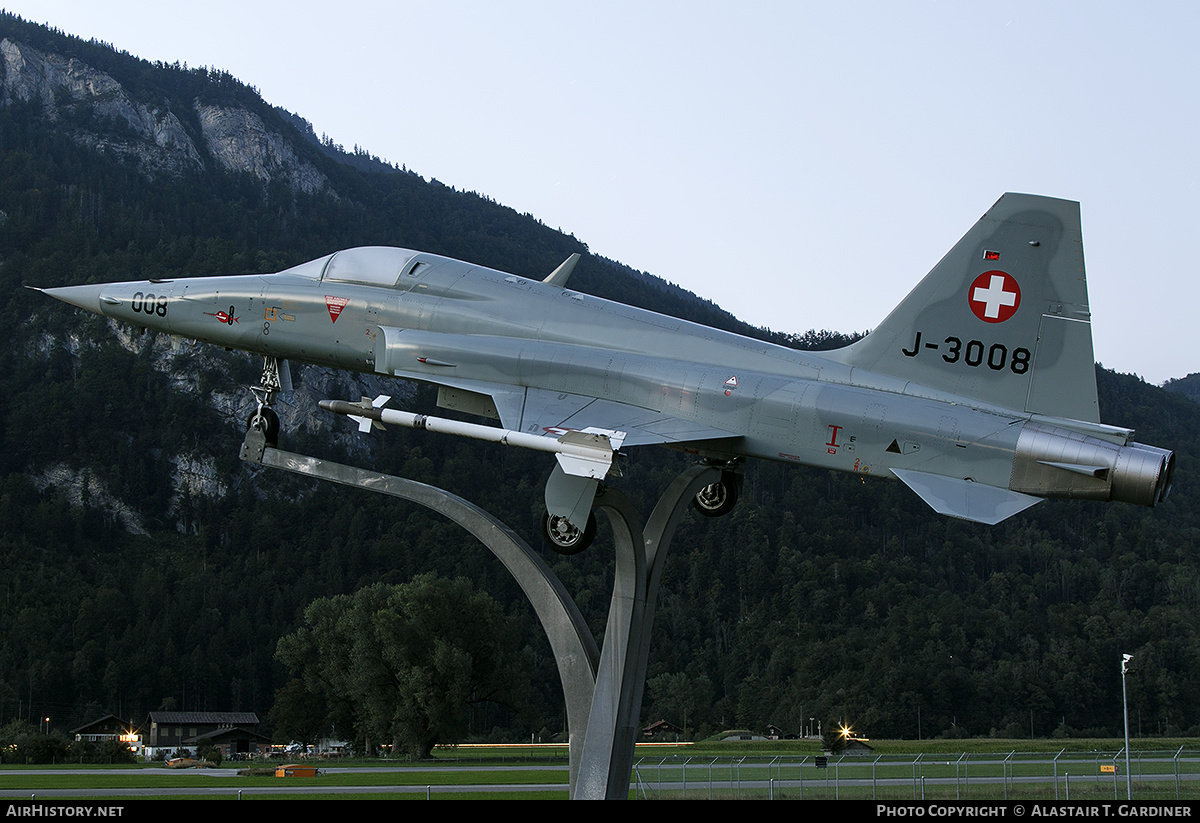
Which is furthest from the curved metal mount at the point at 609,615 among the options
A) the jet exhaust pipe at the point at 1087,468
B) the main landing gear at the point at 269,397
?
the jet exhaust pipe at the point at 1087,468

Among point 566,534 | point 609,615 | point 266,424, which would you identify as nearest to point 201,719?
point 266,424

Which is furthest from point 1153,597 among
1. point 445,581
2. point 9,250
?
point 9,250

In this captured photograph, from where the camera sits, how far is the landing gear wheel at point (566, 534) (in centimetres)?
1562

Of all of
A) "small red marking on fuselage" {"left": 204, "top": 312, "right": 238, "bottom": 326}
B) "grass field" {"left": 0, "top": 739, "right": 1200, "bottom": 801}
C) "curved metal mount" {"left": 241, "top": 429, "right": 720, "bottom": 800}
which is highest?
"small red marking on fuselage" {"left": 204, "top": 312, "right": 238, "bottom": 326}

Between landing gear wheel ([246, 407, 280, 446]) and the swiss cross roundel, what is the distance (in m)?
10.1

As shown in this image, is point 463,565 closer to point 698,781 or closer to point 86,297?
point 698,781

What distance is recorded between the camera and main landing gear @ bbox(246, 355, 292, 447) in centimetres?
1778

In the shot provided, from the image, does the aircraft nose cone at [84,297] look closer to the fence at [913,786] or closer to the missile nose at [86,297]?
the missile nose at [86,297]

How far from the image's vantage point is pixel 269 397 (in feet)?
61.1

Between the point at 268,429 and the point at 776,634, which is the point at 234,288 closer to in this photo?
the point at 268,429

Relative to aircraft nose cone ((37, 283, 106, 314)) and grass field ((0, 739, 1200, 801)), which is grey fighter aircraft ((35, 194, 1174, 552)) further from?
grass field ((0, 739, 1200, 801))

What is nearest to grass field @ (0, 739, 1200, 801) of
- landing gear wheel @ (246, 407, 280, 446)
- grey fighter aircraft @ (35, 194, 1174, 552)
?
grey fighter aircraft @ (35, 194, 1174, 552)

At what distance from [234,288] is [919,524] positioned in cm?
13569

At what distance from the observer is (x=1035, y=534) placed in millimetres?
140375
